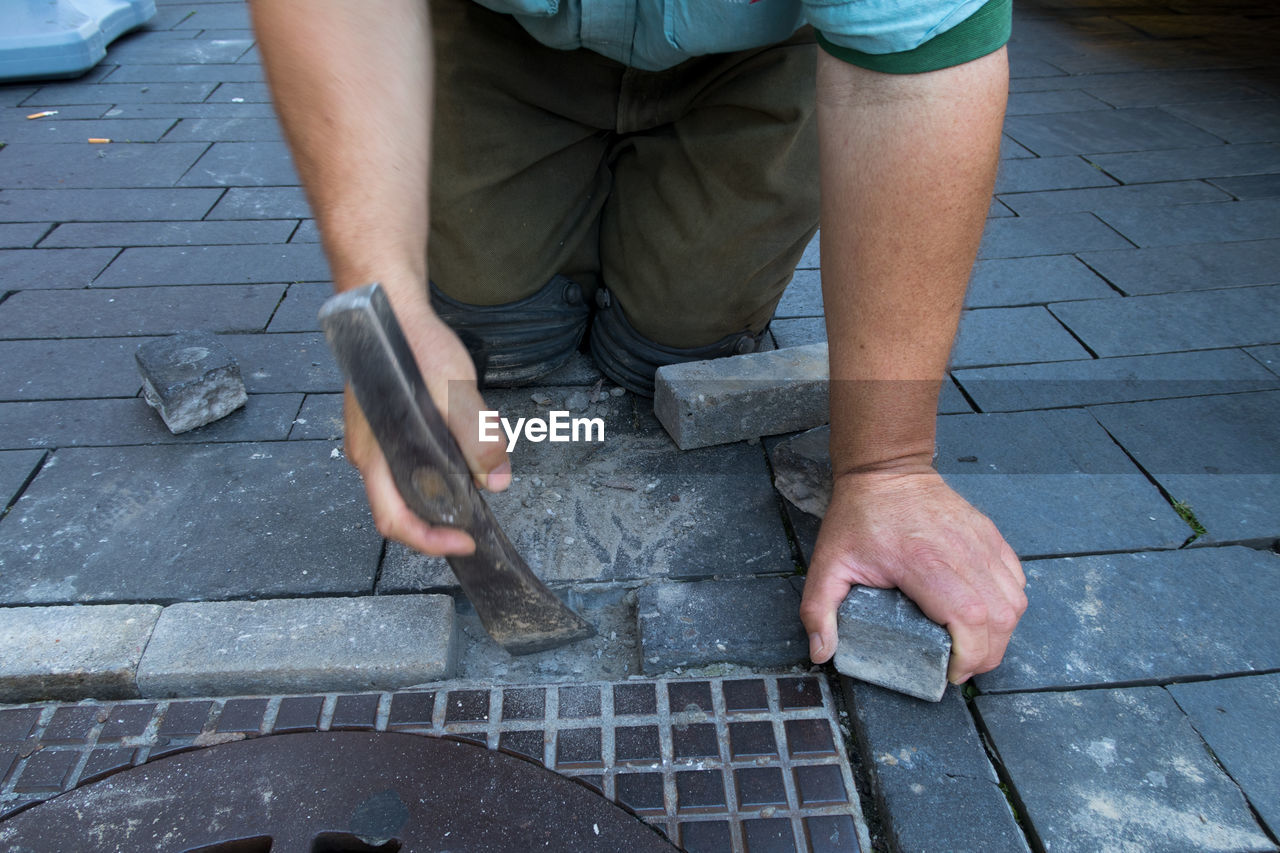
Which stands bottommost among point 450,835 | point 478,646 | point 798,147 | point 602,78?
point 478,646

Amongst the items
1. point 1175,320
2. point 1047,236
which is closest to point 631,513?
point 1175,320

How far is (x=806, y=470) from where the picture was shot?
7.06 feet

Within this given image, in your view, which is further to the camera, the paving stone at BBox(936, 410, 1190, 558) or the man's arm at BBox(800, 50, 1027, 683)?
the paving stone at BBox(936, 410, 1190, 558)

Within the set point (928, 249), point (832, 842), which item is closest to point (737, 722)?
point (832, 842)

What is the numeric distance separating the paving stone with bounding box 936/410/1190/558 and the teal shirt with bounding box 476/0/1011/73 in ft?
3.57

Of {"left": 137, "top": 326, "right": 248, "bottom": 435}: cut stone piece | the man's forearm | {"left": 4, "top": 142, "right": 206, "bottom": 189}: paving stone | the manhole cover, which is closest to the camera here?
the manhole cover

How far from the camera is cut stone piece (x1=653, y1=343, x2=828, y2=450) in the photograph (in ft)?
7.63

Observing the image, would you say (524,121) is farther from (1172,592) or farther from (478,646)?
(1172,592)

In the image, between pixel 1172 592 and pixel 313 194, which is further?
pixel 1172 592

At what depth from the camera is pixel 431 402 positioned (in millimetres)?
1311

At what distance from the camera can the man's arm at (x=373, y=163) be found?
1395mm

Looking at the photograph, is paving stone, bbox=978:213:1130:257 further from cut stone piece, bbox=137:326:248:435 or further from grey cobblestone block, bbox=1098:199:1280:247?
cut stone piece, bbox=137:326:248:435

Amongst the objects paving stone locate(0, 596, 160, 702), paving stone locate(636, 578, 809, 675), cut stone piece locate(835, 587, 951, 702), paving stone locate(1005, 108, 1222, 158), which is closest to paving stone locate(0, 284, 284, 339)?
paving stone locate(0, 596, 160, 702)

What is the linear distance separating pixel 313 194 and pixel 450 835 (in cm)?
114
